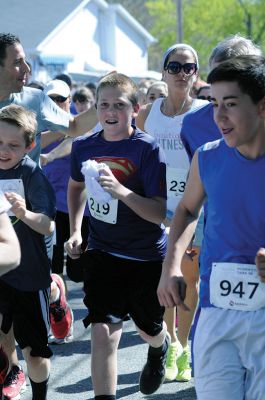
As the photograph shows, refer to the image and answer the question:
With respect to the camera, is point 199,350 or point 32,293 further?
point 32,293

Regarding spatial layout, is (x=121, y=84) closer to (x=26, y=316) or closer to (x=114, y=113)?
(x=114, y=113)

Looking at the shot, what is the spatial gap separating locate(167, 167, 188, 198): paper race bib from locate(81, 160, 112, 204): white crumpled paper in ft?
3.98

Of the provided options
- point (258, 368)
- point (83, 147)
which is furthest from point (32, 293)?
point (258, 368)

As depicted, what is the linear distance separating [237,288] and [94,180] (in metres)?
1.55

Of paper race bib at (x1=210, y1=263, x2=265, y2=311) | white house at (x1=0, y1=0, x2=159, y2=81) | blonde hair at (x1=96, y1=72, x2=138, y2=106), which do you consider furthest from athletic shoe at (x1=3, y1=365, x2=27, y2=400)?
white house at (x1=0, y1=0, x2=159, y2=81)

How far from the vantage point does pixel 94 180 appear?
4895 mm

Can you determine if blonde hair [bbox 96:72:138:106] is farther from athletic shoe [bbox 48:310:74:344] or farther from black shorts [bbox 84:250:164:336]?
athletic shoe [bbox 48:310:74:344]

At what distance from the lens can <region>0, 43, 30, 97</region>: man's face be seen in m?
5.68

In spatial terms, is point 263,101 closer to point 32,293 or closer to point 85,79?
point 32,293

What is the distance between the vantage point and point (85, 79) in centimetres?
3988

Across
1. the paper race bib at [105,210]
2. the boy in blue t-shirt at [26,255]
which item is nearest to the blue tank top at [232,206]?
the paper race bib at [105,210]

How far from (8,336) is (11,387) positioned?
36 cm

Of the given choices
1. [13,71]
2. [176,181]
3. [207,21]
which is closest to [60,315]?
[176,181]

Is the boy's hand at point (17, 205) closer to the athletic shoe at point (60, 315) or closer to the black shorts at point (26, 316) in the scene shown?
the black shorts at point (26, 316)
